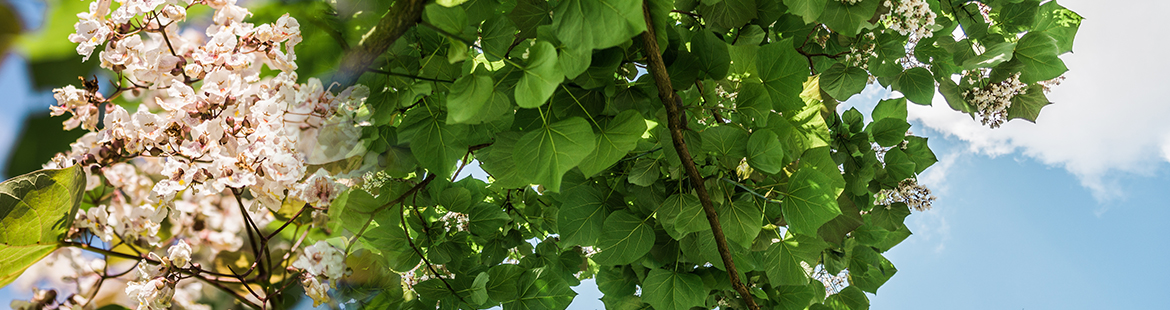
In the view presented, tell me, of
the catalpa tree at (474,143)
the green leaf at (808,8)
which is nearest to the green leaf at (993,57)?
the catalpa tree at (474,143)

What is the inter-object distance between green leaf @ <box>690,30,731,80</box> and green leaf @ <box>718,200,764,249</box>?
21 cm

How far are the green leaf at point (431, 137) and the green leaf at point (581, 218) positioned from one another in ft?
0.88

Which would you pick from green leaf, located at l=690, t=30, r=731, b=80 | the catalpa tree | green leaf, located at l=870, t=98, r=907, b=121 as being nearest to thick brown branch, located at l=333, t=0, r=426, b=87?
the catalpa tree

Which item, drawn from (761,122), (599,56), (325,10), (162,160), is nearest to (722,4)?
(761,122)

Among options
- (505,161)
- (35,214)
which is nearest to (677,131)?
(505,161)

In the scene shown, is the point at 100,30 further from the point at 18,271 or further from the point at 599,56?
the point at 599,56

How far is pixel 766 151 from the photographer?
698 millimetres

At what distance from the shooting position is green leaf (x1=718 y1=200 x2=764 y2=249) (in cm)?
72

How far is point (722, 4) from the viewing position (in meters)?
0.82

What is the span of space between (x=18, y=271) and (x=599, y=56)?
43 cm

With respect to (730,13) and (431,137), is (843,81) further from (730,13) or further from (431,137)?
(431,137)

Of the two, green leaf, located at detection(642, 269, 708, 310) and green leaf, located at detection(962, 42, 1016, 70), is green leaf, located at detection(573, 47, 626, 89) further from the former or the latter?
green leaf, located at detection(962, 42, 1016, 70)

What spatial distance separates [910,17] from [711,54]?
0.49m

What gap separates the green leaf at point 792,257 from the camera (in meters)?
0.87
